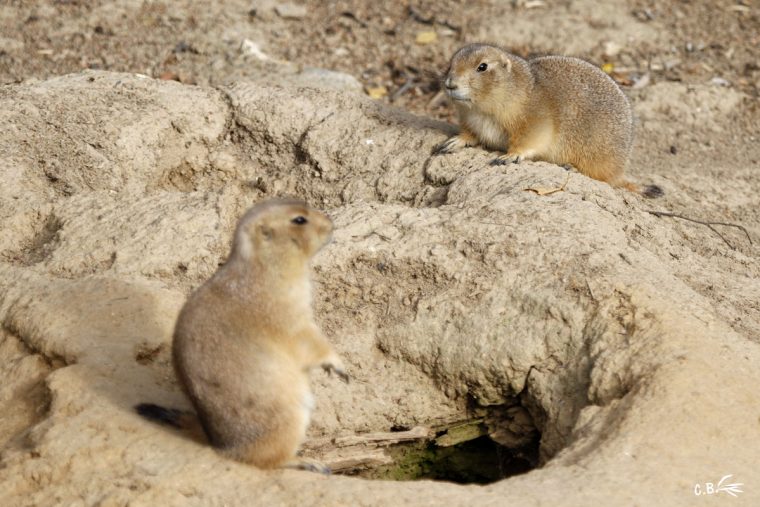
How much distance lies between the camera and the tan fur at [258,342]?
408cm

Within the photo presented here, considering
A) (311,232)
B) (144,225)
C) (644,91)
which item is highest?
(311,232)

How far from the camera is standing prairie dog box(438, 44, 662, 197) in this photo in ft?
23.8

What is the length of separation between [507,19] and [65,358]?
7881mm

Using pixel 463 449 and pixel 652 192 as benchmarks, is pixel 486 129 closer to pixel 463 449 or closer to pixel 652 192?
pixel 652 192

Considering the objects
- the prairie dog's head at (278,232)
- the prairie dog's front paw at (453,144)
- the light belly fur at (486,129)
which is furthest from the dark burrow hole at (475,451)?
the light belly fur at (486,129)

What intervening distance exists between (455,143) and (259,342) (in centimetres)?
336

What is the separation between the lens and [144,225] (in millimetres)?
5918

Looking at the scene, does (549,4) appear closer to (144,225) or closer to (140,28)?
(140,28)

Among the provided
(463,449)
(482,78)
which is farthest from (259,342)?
(482,78)

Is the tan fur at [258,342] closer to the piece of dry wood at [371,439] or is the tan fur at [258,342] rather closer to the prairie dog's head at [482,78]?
the piece of dry wood at [371,439]

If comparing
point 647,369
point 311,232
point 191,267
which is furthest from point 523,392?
point 191,267

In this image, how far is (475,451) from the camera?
562cm

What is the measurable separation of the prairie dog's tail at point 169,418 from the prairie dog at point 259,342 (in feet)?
0.59

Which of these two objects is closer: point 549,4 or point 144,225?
point 144,225
